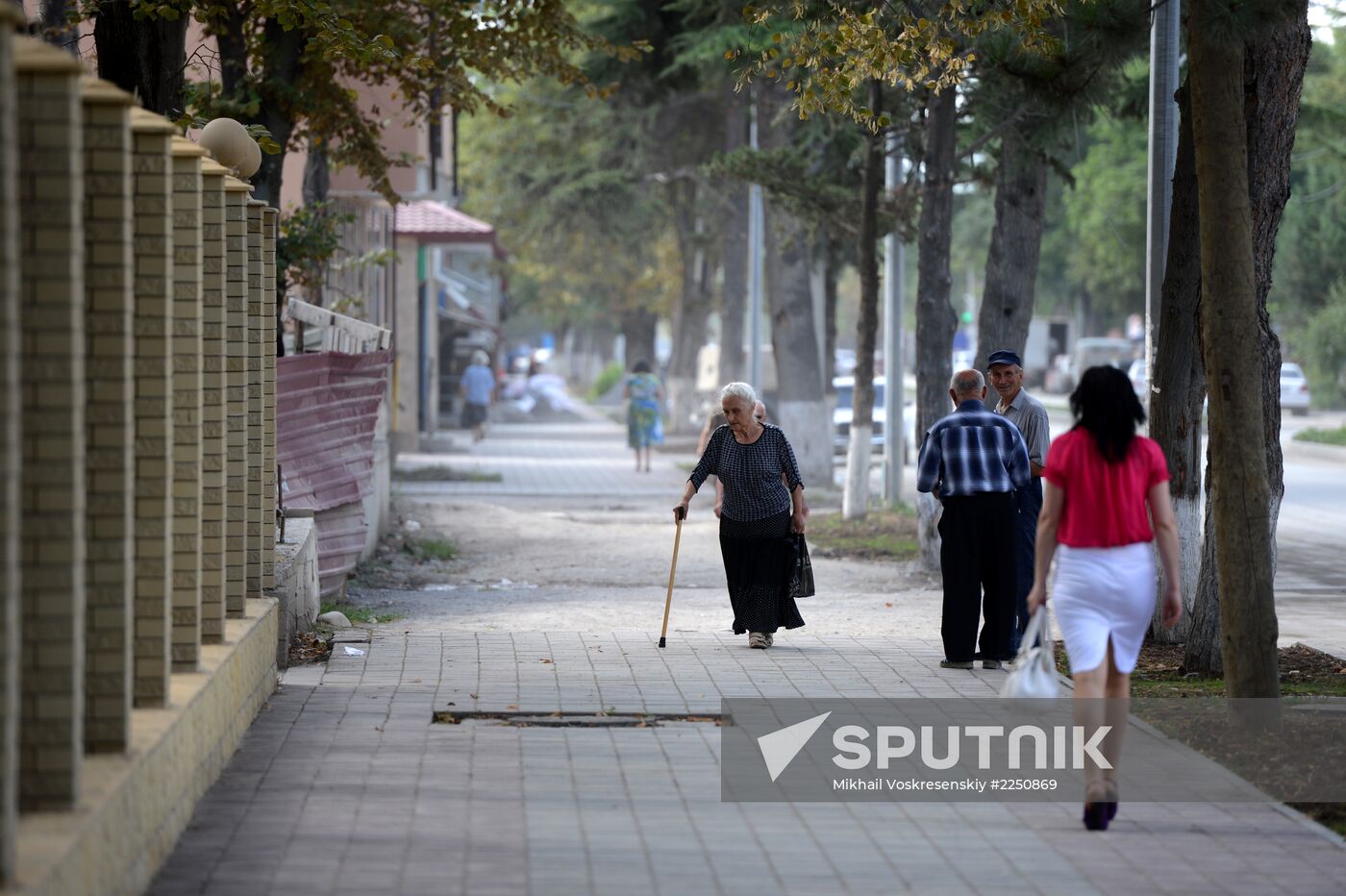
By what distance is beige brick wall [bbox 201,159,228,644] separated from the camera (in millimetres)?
7570

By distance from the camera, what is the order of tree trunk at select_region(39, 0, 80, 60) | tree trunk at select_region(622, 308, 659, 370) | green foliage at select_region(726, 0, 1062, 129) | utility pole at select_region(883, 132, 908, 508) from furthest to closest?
tree trunk at select_region(622, 308, 659, 370), utility pole at select_region(883, 132, 908, 508), green foliage at select_region(726, 0, 1062, 129), tree trunk at select_region(39, 0, 80, 60)

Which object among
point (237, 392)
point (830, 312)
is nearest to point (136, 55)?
point (237, 392)

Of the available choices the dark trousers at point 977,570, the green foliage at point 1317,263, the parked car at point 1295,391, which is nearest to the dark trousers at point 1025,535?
the dark trousers at point 977,570

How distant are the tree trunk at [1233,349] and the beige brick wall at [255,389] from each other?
14.5 feet

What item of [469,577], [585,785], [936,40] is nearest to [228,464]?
[585,785]

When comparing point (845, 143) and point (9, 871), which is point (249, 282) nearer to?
point (9, 871)

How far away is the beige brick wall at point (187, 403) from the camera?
22.0 feet

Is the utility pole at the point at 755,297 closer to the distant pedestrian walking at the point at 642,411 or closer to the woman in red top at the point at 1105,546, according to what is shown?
the distant pedestrian walking at the point at 642,411

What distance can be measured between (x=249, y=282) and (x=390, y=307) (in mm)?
22401

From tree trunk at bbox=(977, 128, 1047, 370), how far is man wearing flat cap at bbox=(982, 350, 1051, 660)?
6.58m

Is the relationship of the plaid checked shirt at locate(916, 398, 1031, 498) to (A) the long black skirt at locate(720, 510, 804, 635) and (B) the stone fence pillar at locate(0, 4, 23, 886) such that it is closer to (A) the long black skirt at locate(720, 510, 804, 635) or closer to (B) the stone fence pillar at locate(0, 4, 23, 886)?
(A) the long black skirt at locate(720, 510, 804, 635)

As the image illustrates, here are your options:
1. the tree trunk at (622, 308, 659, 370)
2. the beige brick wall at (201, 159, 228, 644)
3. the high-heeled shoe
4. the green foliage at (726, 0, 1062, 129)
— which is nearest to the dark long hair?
the high-heeled shoe

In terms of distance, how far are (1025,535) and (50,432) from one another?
6713 mm

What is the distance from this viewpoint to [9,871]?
3.96m
